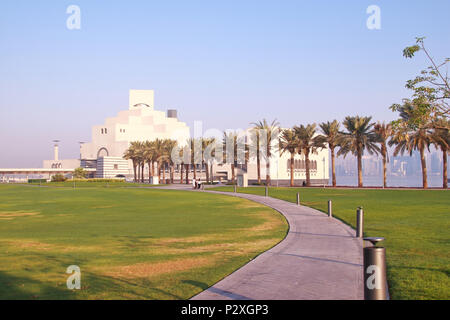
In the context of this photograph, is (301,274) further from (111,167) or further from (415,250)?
(111,167)

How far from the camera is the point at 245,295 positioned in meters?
6.68

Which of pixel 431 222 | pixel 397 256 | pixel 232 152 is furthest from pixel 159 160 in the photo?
pixel 397 256

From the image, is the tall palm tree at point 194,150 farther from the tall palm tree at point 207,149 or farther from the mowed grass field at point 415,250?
the mowed grass field at point 415,250

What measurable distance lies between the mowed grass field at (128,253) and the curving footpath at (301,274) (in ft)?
1.48

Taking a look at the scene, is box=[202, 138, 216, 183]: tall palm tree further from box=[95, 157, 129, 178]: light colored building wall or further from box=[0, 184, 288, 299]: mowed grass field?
box=[95, 157, 129, 178]: light colored building wall

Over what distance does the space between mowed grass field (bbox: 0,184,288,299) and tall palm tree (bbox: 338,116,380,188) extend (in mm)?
42824

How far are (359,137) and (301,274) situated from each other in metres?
54.2

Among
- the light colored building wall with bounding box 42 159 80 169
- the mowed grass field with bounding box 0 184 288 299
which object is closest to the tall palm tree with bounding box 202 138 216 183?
the mowed grass field with bounding box 0 184 288 299

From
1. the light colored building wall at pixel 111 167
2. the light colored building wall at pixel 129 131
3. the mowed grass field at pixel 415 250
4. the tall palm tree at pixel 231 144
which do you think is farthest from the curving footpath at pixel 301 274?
the light colored building wall at pixel 129 131

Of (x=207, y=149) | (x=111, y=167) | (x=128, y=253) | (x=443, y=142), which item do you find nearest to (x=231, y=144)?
(x=207, y=149)

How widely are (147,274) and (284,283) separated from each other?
110 inches

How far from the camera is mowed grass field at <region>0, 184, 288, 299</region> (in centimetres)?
739

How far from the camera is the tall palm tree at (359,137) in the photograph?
2302 inches
